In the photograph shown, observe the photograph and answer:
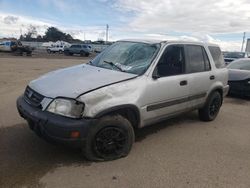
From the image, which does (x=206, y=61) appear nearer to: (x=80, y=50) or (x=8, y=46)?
(x=8, y=46)

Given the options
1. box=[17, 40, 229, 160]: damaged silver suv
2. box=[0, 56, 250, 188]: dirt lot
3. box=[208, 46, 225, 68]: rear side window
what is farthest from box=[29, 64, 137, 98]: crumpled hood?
box=[208, 46, 225, 68]: rear side window

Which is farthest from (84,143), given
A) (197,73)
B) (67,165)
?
(197,73)

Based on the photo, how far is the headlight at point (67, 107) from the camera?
3.44 metres

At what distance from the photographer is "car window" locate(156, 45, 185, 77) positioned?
4.44m

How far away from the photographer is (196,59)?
5316mm

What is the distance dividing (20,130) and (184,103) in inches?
117

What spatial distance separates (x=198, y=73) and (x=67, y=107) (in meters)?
2.81

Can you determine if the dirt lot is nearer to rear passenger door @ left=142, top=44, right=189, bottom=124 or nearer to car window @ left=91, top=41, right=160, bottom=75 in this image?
rear passenger door @ left=142, top=44, right=189, bottom=124

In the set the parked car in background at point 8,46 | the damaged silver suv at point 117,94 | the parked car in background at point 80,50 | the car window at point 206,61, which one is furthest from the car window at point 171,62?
the parked car in background at point 80,50

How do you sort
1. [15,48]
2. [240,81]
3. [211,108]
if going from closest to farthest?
1. [211,108]
2. [240,81]
3. [15,48]

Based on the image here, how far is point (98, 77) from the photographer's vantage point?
13.1 ft

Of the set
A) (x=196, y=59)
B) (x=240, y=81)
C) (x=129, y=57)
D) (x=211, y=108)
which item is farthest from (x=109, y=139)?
(x=240, y=81)

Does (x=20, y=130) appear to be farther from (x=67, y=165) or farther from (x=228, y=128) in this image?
(x=228, y=128)

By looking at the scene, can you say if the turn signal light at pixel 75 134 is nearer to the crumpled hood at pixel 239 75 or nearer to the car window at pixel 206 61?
the car window at pixel 206 61
